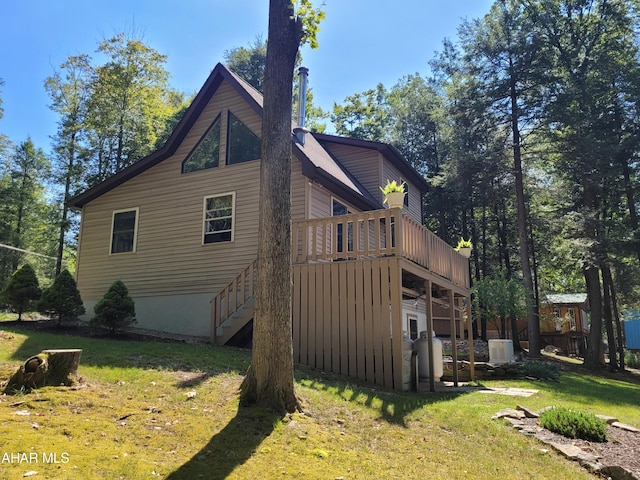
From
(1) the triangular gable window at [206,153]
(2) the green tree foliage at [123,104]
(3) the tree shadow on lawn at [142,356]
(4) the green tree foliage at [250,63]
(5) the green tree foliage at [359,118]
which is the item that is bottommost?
(3) the tree shadow on lawn at [142,356]

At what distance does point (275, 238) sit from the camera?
5.18 m

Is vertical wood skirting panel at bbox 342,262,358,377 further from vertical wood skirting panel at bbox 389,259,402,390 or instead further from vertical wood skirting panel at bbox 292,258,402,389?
vertical wood skirting panel at bbox 389,259,402,390

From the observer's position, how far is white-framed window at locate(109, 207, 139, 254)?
14.0 m

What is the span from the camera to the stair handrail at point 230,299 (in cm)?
1051

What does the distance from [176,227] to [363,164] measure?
6.31 m

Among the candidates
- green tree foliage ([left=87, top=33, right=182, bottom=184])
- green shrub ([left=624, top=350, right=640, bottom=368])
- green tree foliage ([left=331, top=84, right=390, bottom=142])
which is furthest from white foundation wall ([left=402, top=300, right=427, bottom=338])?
green tree foliage ([left=331, top=84, right=390, bottom=142])

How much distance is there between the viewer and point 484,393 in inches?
334

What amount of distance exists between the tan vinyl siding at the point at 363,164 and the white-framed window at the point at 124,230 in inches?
267

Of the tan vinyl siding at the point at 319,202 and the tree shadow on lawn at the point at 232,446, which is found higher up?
the tan vinyl siding at the point at 319,202

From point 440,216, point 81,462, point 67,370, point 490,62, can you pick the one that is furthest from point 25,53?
point 440,216

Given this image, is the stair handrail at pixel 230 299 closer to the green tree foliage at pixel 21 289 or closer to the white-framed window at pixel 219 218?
the white-framed window at pixel 219 218

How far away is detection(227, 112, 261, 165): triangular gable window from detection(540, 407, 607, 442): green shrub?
363 inches

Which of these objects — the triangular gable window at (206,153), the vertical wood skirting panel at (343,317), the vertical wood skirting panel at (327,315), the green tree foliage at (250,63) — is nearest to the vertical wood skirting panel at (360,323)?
the vertical wood skirting panel at (343,317)

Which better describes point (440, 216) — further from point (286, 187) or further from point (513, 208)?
point (286, 187)
